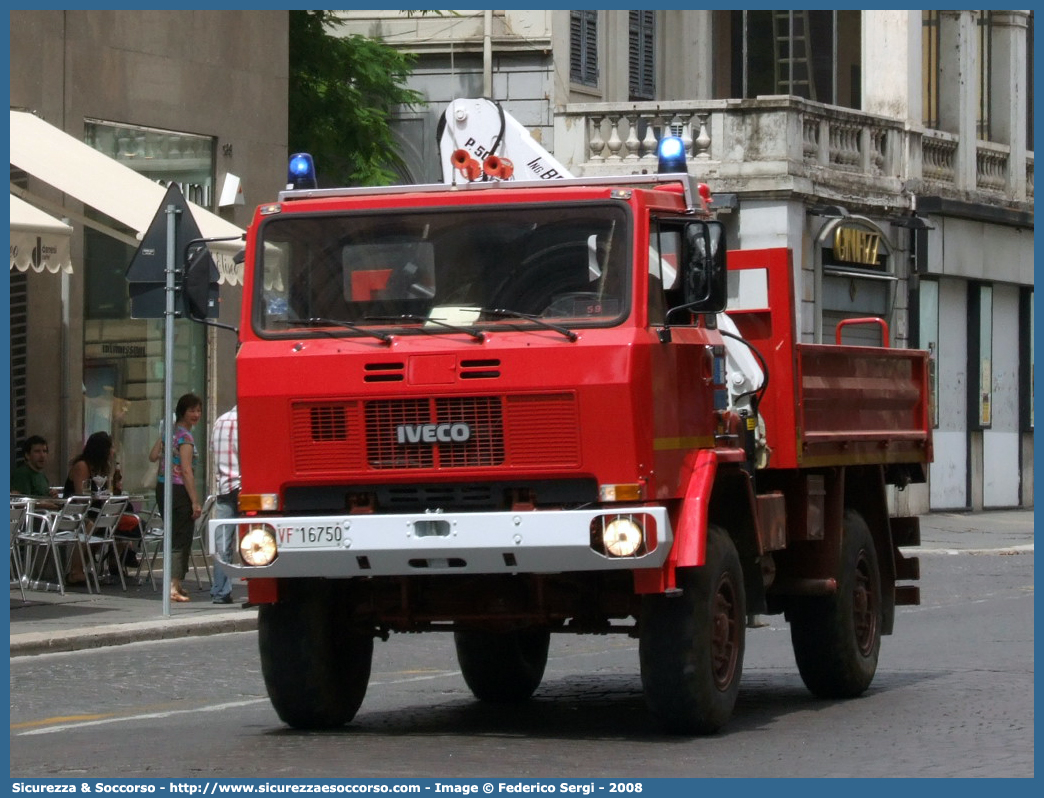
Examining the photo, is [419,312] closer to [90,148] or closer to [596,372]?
[596,372]

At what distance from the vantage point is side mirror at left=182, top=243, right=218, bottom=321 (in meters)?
10.9

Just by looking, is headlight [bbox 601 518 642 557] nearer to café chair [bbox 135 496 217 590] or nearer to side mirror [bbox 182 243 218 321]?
side mirror [bbox 182 243 218 321]

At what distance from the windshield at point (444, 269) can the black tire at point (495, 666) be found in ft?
7.98

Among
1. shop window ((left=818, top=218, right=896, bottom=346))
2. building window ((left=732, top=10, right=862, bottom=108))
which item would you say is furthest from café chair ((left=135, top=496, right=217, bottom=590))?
building window ((left=732, top=10, right=862, bottom=108))

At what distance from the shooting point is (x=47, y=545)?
19156 mm

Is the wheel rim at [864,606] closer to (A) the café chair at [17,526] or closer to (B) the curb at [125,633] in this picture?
(B) the curb at [125,633]

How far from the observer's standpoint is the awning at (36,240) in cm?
1648

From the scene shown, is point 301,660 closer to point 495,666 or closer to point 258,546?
point 258,546

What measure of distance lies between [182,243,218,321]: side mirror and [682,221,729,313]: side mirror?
7.69ft

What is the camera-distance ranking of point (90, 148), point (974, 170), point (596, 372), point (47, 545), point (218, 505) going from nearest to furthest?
point (596, 372)
point (218, 505)
point (47, 545)
point (90, 148)
point (974, 170)

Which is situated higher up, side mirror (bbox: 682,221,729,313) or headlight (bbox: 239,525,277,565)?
side mirror (bbox: 682,221,729,313)

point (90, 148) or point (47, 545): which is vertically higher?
point (90, 148)

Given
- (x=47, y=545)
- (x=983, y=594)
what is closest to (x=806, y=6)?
(x=983, y=594)

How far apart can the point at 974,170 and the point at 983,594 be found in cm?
1606
